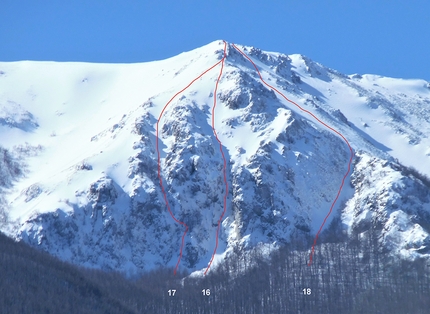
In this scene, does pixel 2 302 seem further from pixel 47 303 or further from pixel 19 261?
pixel 19 261

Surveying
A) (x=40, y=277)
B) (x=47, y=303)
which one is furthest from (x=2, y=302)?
(x=40, y=277)

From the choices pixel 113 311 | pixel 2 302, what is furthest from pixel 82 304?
pixel 2 302

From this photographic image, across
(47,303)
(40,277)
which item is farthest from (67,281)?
(47,303)

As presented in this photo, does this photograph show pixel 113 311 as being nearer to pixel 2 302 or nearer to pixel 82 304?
pixel 82 304

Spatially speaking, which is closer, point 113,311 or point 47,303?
point 47,303

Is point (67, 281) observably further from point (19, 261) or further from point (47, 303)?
point (47, 303)

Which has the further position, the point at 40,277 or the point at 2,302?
the point at 40,277
